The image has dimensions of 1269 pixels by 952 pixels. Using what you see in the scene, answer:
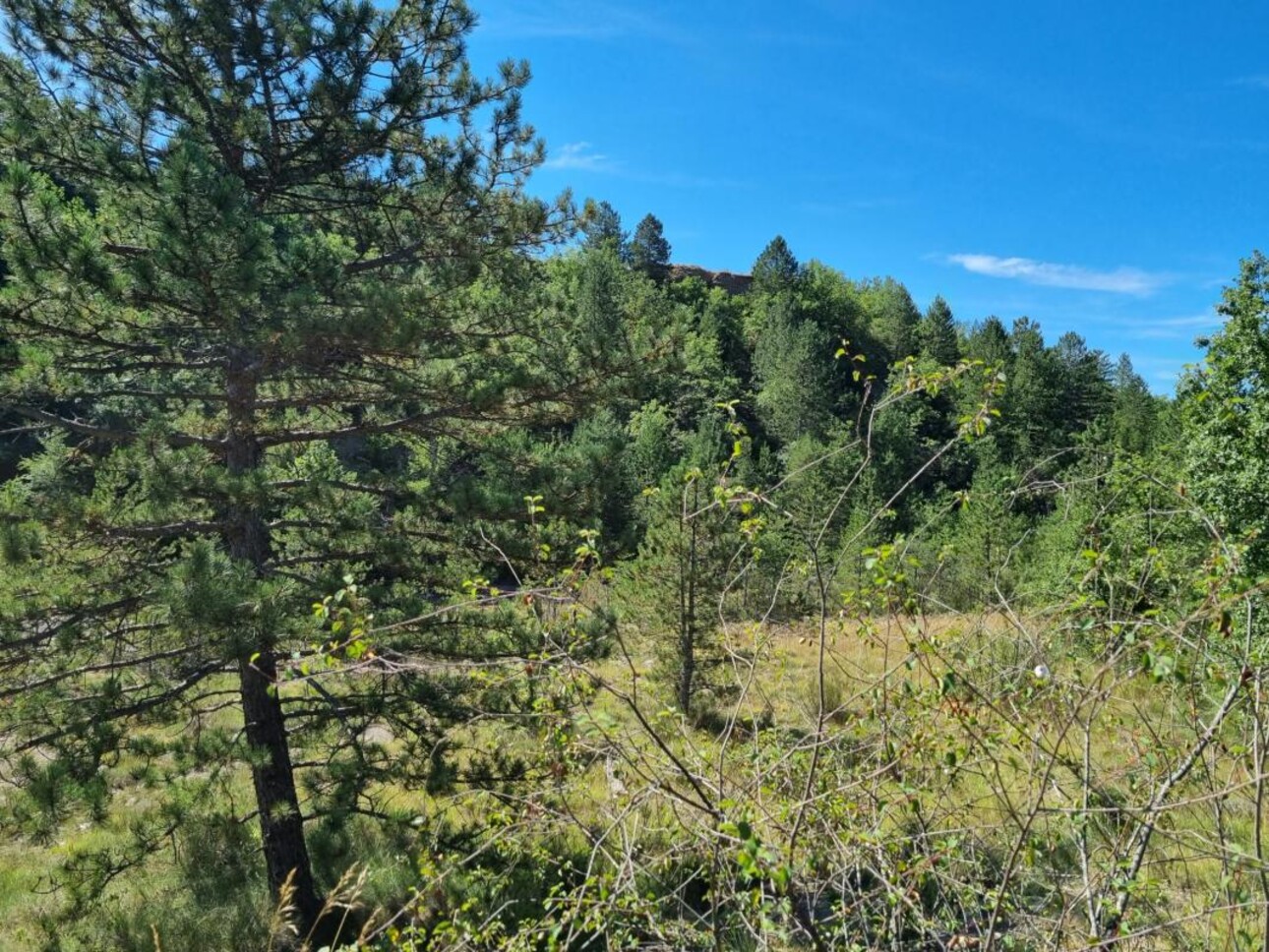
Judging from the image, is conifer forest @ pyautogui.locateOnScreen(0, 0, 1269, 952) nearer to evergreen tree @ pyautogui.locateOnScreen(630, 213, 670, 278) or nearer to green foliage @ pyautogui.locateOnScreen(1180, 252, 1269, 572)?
green foliage @ pyautogui.locateOnScreen(1180, 252, 1269, 572)

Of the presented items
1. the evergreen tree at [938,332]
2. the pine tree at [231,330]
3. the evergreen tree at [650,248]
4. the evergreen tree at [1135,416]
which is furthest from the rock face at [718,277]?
the pine tree at [231,330]

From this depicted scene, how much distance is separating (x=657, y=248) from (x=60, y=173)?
81086 mm

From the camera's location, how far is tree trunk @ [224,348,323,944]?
5.18 m

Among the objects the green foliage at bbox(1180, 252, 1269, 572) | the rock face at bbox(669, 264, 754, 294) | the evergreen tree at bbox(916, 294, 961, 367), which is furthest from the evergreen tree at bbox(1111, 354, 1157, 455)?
the rock face at bbox(669, 264, 754, 294)

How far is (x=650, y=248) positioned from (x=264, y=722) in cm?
8125

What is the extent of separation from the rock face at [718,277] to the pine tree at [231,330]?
80782mm

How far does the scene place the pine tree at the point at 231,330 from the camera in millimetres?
4266

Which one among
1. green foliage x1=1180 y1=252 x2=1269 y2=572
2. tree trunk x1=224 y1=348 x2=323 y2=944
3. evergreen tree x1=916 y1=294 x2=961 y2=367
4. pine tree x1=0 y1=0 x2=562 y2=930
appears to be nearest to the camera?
pine tree x1=0 y1=0 x2=562 y2=930

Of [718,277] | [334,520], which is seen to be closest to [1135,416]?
[334,520]

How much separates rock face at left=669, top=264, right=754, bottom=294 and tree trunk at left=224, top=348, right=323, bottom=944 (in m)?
81.7

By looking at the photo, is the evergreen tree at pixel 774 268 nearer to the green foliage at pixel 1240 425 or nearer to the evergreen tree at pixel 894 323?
the evergreen tree at pixel 894 323

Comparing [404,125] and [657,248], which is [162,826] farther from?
[657,248]

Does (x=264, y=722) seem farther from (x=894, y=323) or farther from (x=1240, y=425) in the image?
(x=894, y=323)

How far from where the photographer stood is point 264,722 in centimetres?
528
